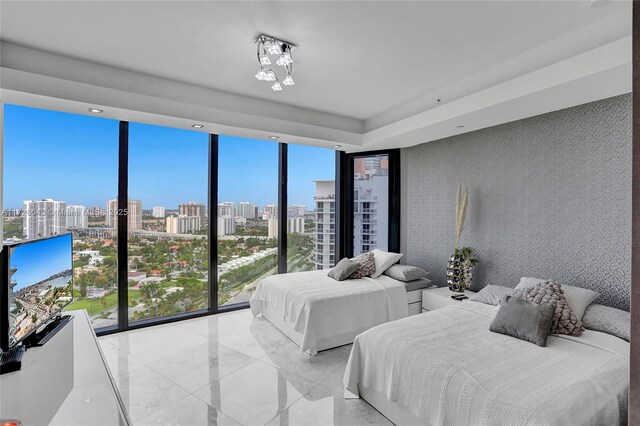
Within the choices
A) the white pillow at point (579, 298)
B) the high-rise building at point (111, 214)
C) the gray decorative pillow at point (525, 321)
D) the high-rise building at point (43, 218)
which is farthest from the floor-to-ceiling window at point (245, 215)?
the white pillow at point (579, 298)

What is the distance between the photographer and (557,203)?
309cm

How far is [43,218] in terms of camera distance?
10.7 feet

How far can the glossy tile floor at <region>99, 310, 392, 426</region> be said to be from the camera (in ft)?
7.28

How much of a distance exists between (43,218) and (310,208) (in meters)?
3.29

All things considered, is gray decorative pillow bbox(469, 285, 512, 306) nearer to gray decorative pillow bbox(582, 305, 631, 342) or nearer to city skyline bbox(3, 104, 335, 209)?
gray decorative pillow bbox(582, 305, 631, 342)

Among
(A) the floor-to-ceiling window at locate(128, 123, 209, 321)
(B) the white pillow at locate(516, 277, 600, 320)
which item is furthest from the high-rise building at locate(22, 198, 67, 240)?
(B) the white pillow at locate(516, 277, 600, 320)

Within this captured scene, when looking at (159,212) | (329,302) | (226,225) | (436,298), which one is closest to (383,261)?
(436,298)

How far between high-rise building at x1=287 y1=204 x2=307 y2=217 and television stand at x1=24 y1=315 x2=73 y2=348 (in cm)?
317

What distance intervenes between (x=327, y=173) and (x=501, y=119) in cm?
271

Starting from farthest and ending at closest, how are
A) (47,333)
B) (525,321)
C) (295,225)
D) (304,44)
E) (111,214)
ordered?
1. (295,225)
2. (111,214)
3. (304,44)
4. (525,321)
5. (47,333)

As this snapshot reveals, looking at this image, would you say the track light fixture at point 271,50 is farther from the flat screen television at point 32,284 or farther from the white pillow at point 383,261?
the white pillow at point 383,261

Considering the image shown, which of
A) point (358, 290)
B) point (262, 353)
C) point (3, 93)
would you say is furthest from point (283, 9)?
point (262, 353)

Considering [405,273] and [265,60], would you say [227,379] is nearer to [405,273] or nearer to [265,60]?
[405,273]

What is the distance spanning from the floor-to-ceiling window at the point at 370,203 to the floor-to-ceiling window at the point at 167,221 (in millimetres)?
2343
